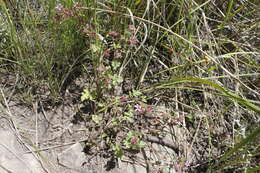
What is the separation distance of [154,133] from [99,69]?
516 mm

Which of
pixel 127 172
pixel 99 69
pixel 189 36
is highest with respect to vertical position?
pixel 189 36

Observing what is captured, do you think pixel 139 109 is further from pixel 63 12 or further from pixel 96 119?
pixel 63 12

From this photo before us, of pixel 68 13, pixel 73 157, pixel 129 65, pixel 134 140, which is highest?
pixel 68 13

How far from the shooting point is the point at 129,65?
163 cm

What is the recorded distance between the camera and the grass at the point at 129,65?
4.40 feet

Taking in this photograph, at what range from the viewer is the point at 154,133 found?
1.46 metres

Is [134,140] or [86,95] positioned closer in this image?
[134,140]

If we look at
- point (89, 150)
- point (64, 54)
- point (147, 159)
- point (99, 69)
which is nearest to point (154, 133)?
point (147, 159)

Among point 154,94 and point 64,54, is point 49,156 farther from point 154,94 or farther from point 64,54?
point 154,94

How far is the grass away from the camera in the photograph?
1.34m

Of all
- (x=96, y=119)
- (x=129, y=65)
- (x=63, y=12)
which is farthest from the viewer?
(x=129, y=65)

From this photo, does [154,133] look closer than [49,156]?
No

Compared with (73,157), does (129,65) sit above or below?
above

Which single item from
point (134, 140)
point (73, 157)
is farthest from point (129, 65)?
point (73, 157)
